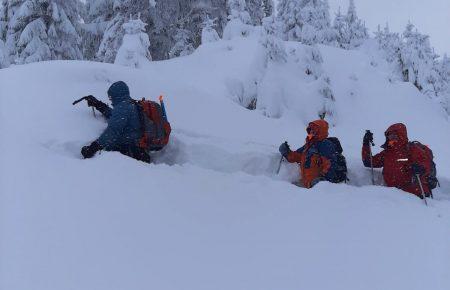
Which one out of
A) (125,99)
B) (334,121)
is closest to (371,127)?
(334,121)

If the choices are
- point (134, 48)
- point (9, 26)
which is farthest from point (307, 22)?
point (9, 26)

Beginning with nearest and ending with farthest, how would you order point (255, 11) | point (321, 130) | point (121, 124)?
point (121, 124), point (321, 130), point (255, 11)

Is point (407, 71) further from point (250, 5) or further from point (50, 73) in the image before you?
point (50, 73)

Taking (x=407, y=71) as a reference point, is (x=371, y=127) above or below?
below

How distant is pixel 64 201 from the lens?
483 cm

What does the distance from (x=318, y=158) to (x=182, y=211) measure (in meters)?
2.99

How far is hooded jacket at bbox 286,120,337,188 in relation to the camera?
7.32 m

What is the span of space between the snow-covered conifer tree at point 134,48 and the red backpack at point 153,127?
32.5 ft

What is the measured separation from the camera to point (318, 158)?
24.1 ft

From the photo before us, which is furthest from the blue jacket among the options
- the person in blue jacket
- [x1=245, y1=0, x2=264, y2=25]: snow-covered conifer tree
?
[x1=245, y1=0, x2=264, y2=25]: snow-covered conifer tree

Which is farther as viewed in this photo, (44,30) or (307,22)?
(307,22)

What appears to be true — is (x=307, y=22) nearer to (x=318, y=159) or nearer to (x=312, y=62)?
(x=312, y=62)

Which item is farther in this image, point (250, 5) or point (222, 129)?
point (250, 5)

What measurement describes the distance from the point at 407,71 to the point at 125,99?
1030 inches
